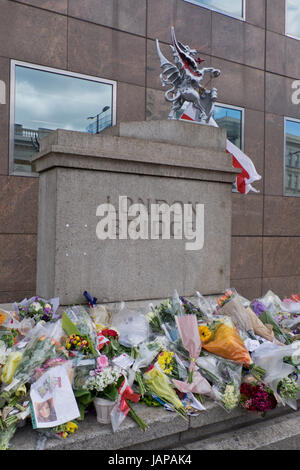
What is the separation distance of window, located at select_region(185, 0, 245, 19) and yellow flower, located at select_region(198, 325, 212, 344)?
25.8ft

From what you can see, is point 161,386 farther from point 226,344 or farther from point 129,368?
point 226,344

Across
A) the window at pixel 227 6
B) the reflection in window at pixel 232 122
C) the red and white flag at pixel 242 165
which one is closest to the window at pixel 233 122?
the reflection in window at pixel 232 122

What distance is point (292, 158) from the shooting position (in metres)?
10.4

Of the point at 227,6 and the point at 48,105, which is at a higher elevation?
the point at 227,6

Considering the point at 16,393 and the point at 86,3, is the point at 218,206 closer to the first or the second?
the point at 16,393

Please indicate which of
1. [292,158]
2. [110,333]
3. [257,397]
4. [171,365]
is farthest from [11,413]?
[292,158]

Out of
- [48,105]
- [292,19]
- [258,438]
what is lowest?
[258,438]

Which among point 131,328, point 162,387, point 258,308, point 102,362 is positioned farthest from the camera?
point 258,308

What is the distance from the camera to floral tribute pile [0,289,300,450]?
2730 mm

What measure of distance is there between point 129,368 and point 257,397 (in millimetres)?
1050

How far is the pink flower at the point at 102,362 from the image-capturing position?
117 inches

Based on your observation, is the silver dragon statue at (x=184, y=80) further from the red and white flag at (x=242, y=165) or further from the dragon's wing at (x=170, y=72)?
the red and white flag at (x=242, y=165)

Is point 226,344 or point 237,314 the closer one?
point 226,344
